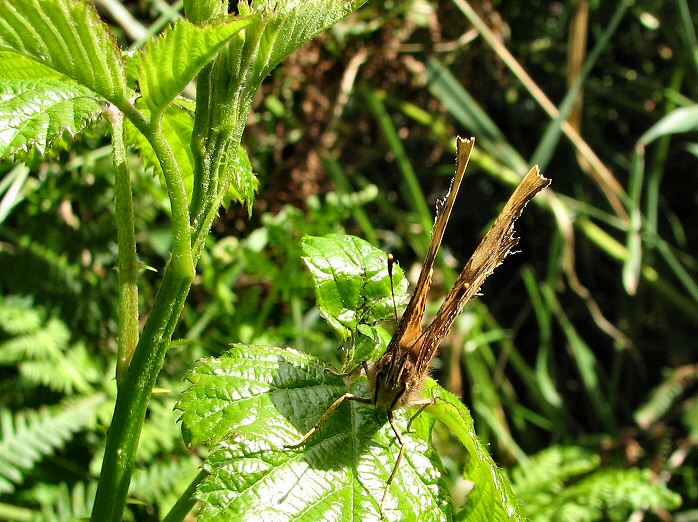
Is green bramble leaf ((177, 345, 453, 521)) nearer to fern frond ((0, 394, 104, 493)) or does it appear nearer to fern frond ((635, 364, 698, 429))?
fern frond ((0, 394, 104, 493))

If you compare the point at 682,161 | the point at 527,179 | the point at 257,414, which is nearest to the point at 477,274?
the point at 527,179

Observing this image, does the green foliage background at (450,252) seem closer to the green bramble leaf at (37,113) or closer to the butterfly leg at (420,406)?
the green bramble leaf at (37,113)

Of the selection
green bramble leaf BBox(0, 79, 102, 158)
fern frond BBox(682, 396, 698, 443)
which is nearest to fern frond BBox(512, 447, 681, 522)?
fern frond BBox(682, 396, 698, 443)

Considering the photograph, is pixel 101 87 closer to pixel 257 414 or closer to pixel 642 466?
pixel 257 414

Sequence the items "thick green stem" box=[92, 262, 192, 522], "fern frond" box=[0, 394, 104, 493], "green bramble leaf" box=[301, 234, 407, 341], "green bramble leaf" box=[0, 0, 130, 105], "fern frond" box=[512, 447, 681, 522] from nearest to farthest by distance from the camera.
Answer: "green bramble leaf" box=[0, 0, 130, 105] < "thick green stem" box=[92, 262, 192, 522] < "green bramble leaf" box=[301, 234, 407, 341] < "fern frond" box=[0, 394, 104, 493] < "fern frond" box=[512, 447, 681, 522]

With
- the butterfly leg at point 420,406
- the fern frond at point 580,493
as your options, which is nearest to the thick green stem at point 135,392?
the butterfly leg at point 420,406

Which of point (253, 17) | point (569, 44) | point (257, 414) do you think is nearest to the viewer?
point (253, 17)
